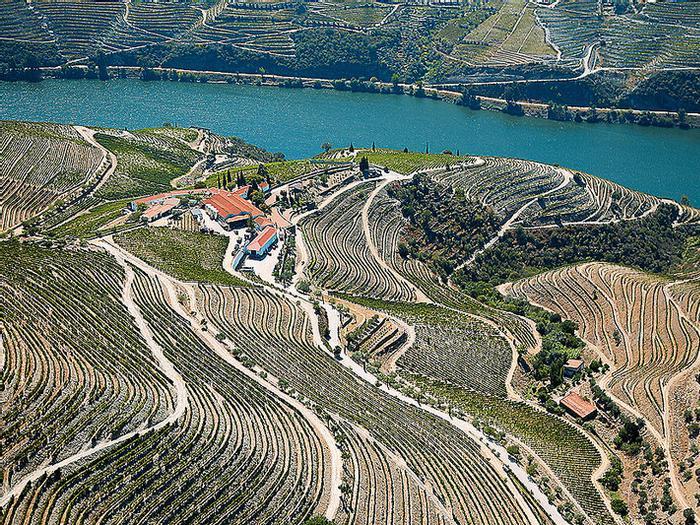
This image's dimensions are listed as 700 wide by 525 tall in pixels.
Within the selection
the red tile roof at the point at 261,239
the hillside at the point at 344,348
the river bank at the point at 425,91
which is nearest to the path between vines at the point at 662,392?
the hillside at the point at 344,348

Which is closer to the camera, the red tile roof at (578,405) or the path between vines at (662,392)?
the path between vines at (662,392)

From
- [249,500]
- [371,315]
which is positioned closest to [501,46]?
[371,315]

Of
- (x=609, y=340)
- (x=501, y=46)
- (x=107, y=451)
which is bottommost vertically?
(x=609, y=340)

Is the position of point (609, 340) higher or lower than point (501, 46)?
lower

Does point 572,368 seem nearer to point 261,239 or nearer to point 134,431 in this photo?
point 261,239

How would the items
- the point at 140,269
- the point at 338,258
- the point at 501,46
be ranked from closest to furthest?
1. the point at 140,269
2. the point at 338,258
3. the point at 501,46

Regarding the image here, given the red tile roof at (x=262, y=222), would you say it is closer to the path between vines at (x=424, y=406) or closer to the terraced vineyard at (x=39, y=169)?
the path between vines at (x=424, y=406)

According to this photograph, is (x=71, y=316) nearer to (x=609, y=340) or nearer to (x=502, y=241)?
(x=609, y=340)

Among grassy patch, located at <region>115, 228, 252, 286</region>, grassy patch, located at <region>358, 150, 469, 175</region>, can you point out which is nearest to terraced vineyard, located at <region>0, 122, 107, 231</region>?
grassy patch, located at <region>115, 228, 252, 286</region>
